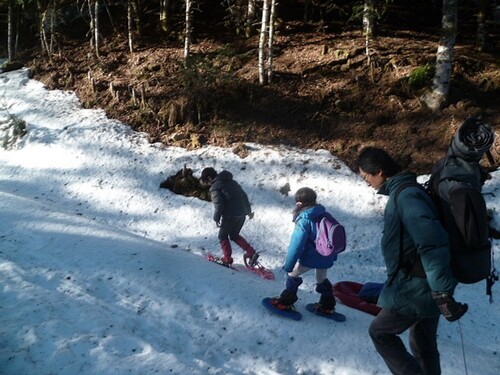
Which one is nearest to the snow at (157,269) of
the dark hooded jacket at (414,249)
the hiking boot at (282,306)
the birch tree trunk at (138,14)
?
the hiking boot at (282,306)

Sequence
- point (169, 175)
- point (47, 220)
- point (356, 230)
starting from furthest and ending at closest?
point (169, 175) → point (356, 230) → point (47, 220)

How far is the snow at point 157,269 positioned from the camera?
448cm

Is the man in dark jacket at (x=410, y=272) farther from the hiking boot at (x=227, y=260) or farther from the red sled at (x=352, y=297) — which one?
the hiking boot at (x=227, y=260)

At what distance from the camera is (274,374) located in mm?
4375

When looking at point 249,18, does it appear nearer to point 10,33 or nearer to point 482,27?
point 482,27

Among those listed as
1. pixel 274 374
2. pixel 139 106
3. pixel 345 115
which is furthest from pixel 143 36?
pixel 274 374

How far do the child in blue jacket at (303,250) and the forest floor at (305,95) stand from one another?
5.16 meters

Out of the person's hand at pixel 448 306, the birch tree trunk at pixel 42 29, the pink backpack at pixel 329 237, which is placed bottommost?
the pink backpack at pixel 329 237

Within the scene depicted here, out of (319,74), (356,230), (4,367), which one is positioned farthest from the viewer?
(319,74)

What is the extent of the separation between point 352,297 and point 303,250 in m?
2.09

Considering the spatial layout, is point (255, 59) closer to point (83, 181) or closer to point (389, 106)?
point (389, 106)

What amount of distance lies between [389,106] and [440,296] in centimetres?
873

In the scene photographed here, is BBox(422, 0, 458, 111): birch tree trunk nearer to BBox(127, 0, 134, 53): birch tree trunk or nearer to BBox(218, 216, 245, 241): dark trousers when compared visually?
BBox(218, 216, 245, 241): dark trousers

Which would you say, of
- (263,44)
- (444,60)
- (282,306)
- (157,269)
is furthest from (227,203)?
(444,60)
